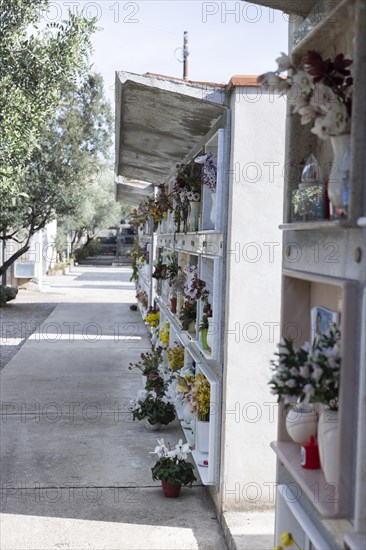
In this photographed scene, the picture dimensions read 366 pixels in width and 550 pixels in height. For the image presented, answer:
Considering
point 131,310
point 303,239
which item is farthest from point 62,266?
point 303,239

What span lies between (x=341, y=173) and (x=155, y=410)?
5.23 meters

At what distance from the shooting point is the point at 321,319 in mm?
3252

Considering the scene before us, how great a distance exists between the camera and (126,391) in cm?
952

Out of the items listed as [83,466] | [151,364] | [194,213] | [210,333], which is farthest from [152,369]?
[210,333]

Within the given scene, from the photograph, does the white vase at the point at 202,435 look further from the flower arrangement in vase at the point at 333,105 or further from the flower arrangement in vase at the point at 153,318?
the flower arrangement in vase at the point at 153,318

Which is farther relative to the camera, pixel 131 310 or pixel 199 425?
pixel 131 310

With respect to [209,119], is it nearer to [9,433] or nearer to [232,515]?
[232,515]

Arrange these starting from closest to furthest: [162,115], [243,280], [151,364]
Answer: [243,280] < [162,115] < [151,364]

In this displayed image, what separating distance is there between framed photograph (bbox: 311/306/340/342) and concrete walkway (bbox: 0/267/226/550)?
7.00ft

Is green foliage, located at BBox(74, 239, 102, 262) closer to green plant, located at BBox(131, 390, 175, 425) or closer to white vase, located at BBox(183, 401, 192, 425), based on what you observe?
green plant, located at BBox(131, 390, 175, 425)

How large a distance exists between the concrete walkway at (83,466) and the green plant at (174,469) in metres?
0.15

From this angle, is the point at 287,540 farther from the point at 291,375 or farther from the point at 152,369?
the point at 152,369

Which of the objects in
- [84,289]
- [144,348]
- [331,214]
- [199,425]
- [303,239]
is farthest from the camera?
[84,289]

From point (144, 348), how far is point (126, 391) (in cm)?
361
